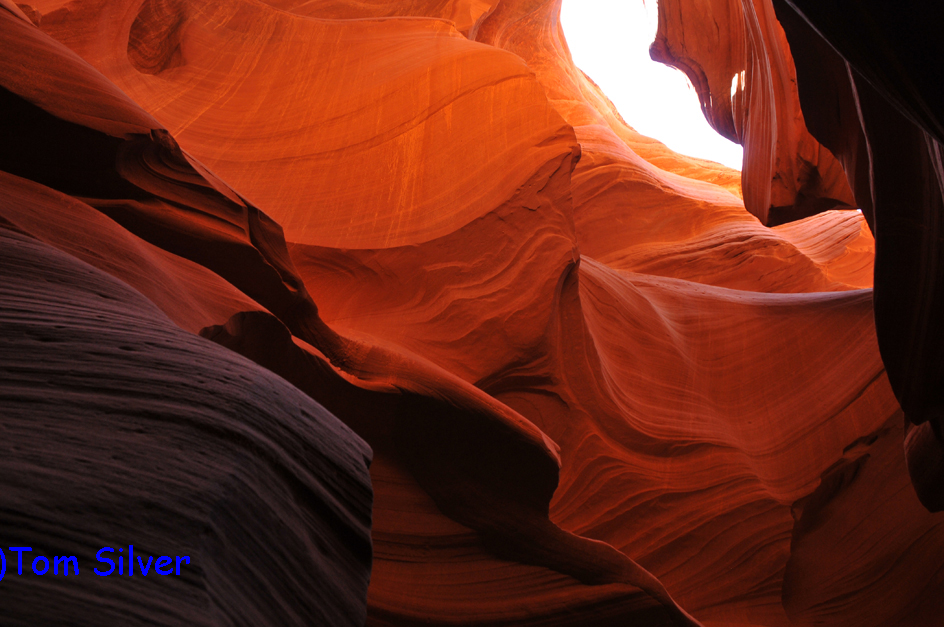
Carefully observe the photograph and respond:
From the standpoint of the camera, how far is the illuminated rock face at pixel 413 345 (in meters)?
1.88

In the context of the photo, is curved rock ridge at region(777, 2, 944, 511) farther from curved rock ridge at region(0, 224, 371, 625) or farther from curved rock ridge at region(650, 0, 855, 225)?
curved rock ridge at region(0, 224, 371, 625)

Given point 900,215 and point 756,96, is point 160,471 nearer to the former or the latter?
point 900,215

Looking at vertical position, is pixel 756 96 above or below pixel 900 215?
above

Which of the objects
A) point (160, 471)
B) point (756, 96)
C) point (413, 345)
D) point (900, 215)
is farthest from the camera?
point (756, 96)

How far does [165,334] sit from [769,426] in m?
7.13

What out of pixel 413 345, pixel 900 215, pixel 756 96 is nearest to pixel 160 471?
pixel 413 345

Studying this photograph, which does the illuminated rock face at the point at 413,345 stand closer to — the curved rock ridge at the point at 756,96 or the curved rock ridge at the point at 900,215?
the curved rock ridge at the point at 756,96

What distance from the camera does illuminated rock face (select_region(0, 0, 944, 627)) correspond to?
1.88m

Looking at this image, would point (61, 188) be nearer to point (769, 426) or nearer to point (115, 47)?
point (115, 47)

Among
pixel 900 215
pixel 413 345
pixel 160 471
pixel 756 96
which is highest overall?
pixel 756 96

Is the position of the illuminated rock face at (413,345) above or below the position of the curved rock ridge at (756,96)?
below

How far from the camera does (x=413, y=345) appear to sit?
570 centimetres

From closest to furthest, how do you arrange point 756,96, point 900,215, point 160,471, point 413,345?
point 160,471
point 900,215
point 413,345
point 756,96

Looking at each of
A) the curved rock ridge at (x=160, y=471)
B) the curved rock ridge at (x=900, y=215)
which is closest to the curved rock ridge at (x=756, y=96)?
the curved rock ridge at (x=900, y=215)
